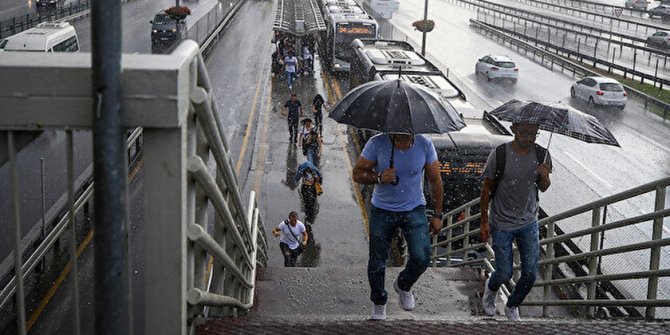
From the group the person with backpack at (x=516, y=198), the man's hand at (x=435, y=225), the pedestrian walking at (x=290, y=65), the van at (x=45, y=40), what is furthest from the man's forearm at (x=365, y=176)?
the pedestrian walking at (x=290, y=65)

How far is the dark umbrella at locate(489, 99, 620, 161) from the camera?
21.0 feet

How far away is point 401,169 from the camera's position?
19.4 feet

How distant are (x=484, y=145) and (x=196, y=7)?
53374mm

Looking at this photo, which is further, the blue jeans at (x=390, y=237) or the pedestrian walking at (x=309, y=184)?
the pedestrian walking at (x=309, y=184)

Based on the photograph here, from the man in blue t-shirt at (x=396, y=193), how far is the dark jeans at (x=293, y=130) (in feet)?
56.6

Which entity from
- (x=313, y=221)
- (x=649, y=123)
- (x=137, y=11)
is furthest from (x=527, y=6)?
(x=313, y=221)

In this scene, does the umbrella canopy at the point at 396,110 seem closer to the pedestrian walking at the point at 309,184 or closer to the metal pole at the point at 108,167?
the metal pole at the point at 108,167

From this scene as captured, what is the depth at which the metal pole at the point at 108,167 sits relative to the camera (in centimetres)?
266

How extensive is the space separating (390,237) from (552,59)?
133 feet

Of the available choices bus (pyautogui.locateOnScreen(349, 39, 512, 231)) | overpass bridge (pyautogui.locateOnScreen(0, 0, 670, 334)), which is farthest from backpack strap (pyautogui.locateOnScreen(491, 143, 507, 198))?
bus (pyautogui.locateOnScreen(349, 39, 512, 231))

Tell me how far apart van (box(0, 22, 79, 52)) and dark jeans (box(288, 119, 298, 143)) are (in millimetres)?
8380

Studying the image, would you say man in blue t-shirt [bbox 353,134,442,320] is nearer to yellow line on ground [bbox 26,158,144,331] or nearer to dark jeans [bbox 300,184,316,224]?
yellow line on ground [bbox 26,158,144,331]

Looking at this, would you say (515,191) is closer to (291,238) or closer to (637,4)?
(291,238)

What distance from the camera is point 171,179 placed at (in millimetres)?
3092
